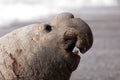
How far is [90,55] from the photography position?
33.3 feet

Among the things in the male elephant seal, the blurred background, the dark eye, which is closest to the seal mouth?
the male elephant seal

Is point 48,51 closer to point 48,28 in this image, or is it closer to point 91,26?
point 48,28

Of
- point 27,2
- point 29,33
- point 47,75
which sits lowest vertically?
point 27,2

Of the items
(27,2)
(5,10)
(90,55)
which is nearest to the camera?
(90,55)

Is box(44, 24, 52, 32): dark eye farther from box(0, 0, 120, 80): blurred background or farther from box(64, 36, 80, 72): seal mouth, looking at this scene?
box(0, 0, 120, 80): blurred background

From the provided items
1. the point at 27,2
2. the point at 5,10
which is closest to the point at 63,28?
the point at 5,10

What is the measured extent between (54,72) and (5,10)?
13205mm

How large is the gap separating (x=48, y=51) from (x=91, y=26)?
9788mm

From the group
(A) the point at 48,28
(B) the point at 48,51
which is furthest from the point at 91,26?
(B) the point at 48,51

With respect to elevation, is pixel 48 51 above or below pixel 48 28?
below

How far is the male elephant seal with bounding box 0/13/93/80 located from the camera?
499 centimetres

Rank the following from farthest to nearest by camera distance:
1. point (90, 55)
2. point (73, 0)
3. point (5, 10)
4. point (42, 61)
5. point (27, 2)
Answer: point (73, 0) → point (27, 2) → point (5, 10) → point (90, 55) → point (42, 61)

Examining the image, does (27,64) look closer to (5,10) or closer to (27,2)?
(5,10)

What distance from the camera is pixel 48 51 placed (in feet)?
16.5
